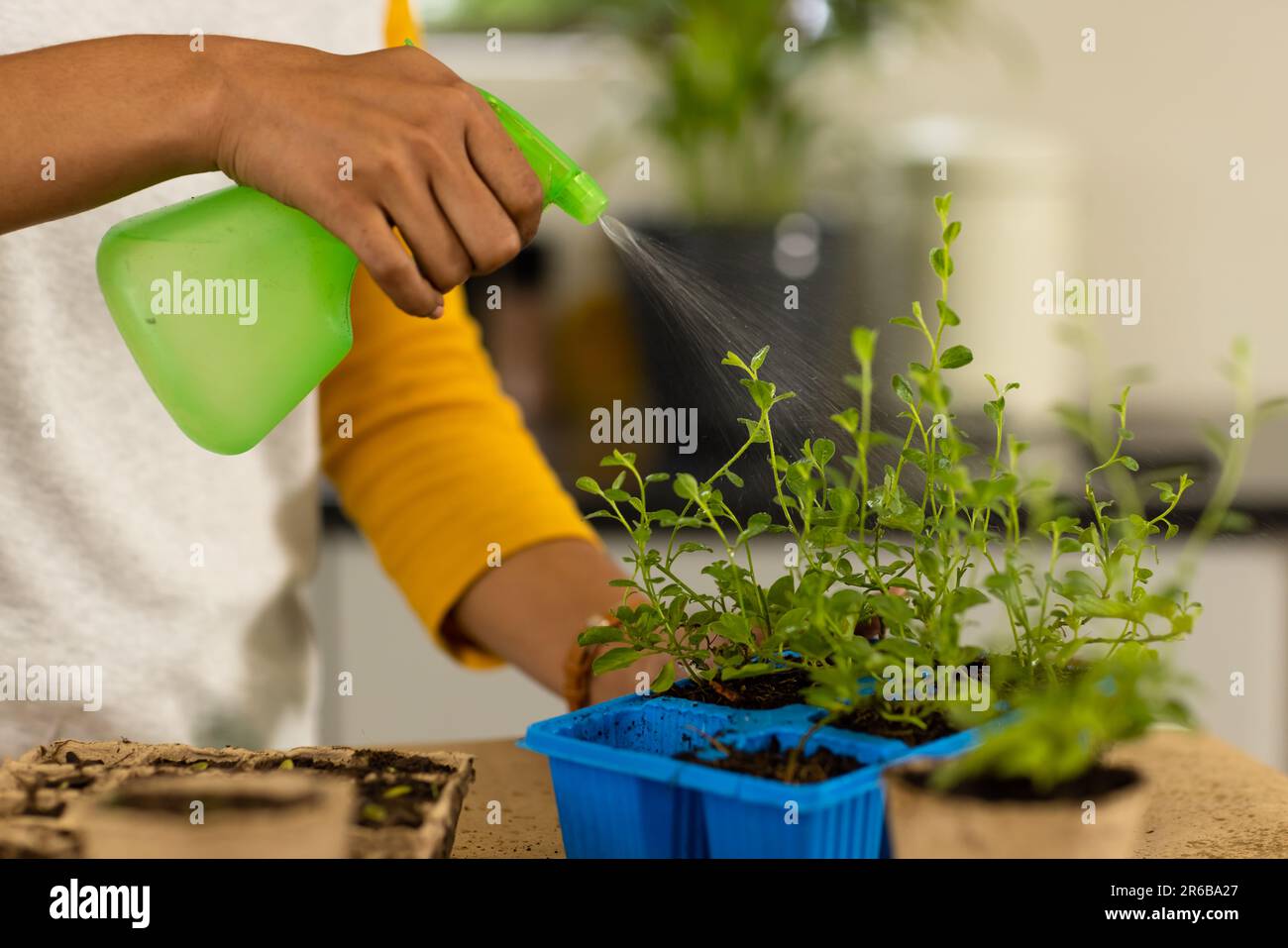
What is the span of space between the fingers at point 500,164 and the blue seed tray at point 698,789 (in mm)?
241

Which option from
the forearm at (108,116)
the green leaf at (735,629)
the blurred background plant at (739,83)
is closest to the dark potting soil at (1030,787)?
the green leaf at (735,629)

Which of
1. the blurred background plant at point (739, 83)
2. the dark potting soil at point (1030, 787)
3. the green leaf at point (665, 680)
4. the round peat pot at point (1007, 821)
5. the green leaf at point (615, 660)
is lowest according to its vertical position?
the round peat pot at point (1007, 821)

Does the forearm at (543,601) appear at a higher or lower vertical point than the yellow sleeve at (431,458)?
lower

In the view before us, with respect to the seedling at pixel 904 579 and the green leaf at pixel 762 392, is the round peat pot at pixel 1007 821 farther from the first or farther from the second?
the green leaf at pixel 762 392

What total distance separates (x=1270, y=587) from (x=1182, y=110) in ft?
3.02

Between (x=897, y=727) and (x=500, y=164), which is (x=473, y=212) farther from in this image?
(x=897, y=727)

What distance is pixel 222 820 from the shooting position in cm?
43

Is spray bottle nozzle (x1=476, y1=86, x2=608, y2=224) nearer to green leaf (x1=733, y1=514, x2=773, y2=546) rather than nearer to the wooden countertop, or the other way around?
green leaf (x1=733, y1=514, x2=773, y2=546)

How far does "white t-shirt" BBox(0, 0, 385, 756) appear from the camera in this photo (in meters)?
0.94

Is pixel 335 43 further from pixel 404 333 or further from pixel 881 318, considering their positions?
pixel 881 318

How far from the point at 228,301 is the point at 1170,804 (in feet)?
1.91

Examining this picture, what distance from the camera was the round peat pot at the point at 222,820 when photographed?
1.40ft

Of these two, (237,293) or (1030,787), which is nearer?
(1030,787)

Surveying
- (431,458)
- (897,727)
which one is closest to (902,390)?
(897,727)
